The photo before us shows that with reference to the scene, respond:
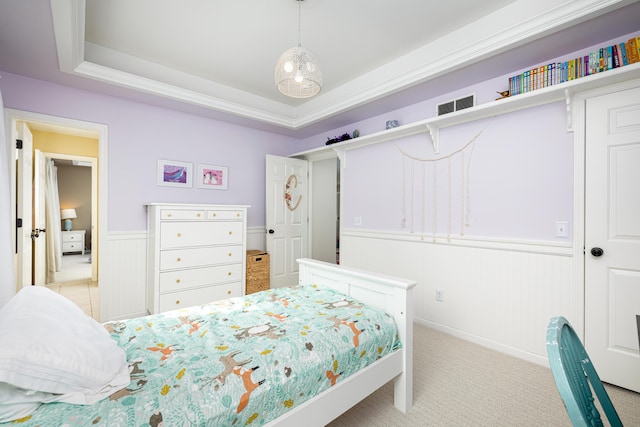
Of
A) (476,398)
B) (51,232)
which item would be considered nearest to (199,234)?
(476,398)

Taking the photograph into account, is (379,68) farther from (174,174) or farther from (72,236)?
(72,236)

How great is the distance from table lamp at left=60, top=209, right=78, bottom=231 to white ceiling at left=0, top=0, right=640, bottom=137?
236 inches

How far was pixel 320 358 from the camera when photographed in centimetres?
134

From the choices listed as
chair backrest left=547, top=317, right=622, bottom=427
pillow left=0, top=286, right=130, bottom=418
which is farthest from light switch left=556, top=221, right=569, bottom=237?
pillow left=0, top=286, right=130, bottom=418

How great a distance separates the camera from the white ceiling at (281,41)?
6.68 ft

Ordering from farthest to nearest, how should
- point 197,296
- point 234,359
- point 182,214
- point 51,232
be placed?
point 51,232
point 197,296
point 182,214
point 234,359

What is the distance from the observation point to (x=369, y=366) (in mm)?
1566

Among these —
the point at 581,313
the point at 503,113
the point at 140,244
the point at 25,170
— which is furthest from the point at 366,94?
the point at 25,170

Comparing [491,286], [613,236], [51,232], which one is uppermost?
[613,236]

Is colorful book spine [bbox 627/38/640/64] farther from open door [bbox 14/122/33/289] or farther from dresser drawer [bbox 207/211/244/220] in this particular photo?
open door [bbox 14/122/33/289]

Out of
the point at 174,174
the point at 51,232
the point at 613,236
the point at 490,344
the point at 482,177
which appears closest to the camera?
the point at 613,236

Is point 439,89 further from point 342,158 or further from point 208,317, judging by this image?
point 208,317

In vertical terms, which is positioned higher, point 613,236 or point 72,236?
point 613,236

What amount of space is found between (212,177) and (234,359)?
10.2 feet
